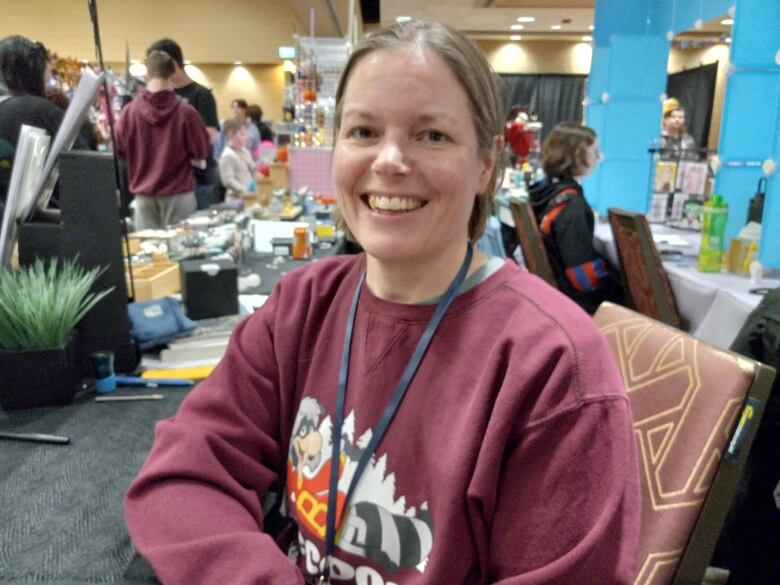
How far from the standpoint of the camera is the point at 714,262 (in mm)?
2619

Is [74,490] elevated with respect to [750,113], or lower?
lower

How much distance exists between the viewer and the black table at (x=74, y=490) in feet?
2.44

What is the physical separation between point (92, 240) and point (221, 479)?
0.74m

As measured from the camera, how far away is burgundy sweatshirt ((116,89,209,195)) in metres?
3.65

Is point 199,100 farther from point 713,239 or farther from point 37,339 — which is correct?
point 37,339

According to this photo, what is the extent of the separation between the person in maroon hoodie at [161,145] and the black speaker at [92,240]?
2.43 m

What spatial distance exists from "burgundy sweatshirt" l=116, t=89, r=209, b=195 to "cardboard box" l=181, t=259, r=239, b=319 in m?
2.23

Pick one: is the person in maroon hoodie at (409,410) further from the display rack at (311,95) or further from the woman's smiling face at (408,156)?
the display rack at (311,95)

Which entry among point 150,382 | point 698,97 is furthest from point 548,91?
point 150,382

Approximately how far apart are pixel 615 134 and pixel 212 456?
14.7ft

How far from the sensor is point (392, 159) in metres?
0.78

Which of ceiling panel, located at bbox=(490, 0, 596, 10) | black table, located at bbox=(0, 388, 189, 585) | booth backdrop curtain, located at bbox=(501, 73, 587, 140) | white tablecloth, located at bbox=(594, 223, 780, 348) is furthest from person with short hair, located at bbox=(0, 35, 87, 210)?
booth backdrop curtain, located at bbox=(501, 73, 587, 140)

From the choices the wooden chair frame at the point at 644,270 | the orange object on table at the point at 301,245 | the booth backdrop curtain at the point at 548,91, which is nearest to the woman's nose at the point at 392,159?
the orange object on table at the point at 301,245

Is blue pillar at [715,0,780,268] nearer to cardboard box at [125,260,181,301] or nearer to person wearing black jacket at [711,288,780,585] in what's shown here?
person wearing black jacket at [711,288,780,585]
